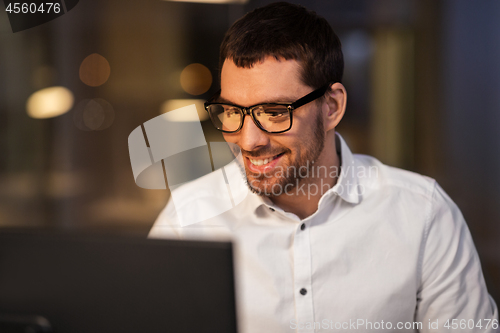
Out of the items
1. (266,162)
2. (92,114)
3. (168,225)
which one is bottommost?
(168,225)

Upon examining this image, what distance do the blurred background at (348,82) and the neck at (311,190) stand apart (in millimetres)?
552

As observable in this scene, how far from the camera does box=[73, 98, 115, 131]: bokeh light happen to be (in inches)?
72.3

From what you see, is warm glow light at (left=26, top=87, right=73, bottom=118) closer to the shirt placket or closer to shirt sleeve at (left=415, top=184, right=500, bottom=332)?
the shirt placket

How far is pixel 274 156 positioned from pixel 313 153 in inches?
5.3

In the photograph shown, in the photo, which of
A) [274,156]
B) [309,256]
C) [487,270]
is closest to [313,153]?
[274,156]

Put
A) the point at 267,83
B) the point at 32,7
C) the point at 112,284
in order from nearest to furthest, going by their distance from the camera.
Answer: the point at 112,284
the point at 267,83
the point at 32,7

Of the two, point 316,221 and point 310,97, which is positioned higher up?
point 310,97

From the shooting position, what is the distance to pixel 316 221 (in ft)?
3.83

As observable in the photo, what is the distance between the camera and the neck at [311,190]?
120 centimetres

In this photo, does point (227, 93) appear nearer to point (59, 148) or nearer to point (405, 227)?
point (405, 227)

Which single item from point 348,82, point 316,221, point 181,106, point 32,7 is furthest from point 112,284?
point 32,7

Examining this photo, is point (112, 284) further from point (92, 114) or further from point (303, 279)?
point (92, 114)

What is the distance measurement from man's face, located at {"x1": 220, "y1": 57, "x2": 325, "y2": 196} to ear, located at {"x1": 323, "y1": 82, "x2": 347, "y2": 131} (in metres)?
0.03

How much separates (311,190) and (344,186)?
4.3 inches
